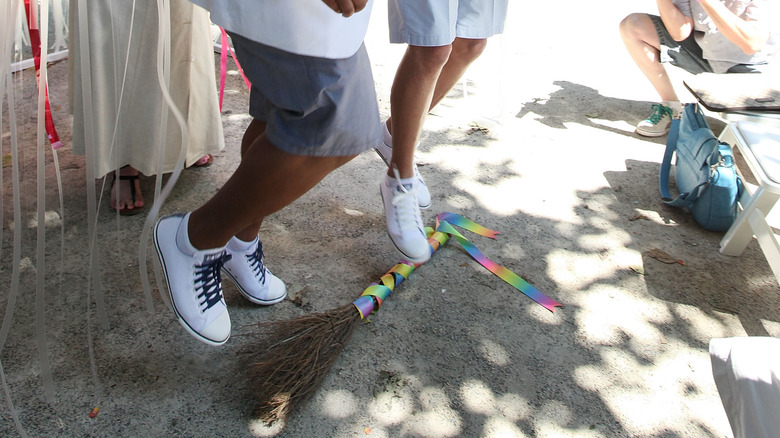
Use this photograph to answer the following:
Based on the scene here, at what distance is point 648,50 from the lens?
11.8 feet

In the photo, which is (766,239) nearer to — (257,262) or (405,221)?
(405,221)

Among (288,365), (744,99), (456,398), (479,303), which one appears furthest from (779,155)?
(288,365)

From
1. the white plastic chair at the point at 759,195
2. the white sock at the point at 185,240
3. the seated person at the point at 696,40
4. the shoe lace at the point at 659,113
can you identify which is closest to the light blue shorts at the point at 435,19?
the white sock at the point at 185,240

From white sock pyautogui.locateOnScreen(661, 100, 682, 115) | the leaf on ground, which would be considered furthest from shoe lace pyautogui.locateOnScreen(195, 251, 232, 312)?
white sock pyautogui.locateOnScreen(661, 100, 682, 115)

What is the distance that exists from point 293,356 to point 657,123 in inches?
102

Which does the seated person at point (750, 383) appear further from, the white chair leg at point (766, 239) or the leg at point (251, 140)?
the leg at point (251, 140)

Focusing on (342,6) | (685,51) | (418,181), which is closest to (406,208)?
(418,181)

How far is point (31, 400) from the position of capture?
1593 millimetres

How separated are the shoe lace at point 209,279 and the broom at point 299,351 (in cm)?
17

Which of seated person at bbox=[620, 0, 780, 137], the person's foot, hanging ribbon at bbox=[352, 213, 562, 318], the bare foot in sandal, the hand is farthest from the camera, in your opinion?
the person's foot

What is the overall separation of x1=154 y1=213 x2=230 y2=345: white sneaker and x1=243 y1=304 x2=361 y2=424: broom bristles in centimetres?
13

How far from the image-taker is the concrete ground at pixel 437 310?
5.42 ft

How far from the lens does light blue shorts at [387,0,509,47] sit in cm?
194

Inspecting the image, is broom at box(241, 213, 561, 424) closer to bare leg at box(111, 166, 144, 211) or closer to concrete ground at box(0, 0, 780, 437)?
concrete ground at box(0, 0, 780, 437)
